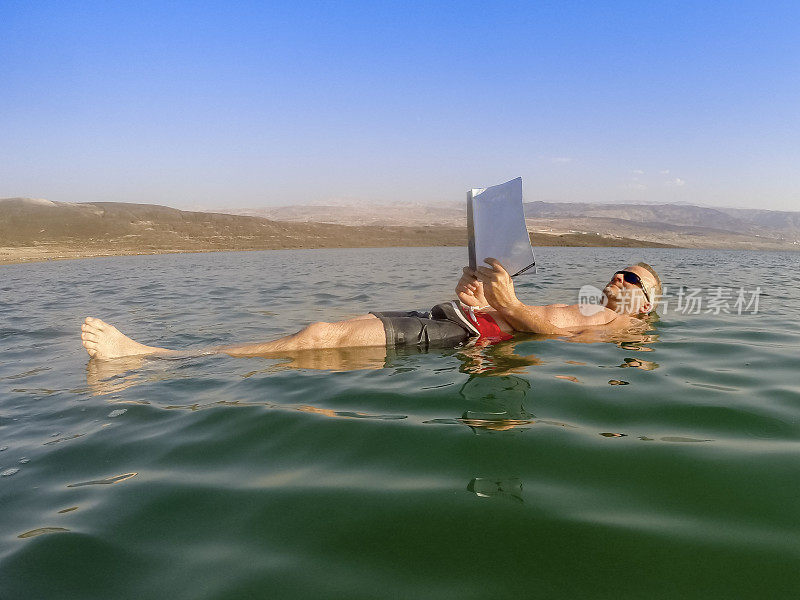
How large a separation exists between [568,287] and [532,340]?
6609 mm

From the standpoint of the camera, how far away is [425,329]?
5.02 m

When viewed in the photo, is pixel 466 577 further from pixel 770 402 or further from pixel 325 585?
pixel 770 402

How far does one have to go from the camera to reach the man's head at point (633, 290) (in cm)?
604

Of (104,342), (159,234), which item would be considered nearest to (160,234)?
(159,234)

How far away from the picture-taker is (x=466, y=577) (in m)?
1.53

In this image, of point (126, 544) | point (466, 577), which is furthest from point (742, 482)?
point (126, 544)

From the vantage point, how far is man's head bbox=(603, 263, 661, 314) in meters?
6.04

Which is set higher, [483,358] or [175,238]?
[175,238]

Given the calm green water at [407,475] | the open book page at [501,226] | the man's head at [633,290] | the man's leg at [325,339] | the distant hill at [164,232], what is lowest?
the calm green water at [407,475]

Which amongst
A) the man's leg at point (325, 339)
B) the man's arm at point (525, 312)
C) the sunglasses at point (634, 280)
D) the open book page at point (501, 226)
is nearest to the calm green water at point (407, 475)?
the man's leg at point (325, 339)

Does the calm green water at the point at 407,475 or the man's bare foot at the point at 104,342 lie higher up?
the man's bare foot at the point at 104,342

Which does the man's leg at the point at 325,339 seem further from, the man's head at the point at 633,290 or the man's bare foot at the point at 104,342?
the man's head at the point at 633,290

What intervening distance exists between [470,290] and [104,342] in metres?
3.47

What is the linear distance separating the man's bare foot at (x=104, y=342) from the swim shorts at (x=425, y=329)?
2322 millimetres
